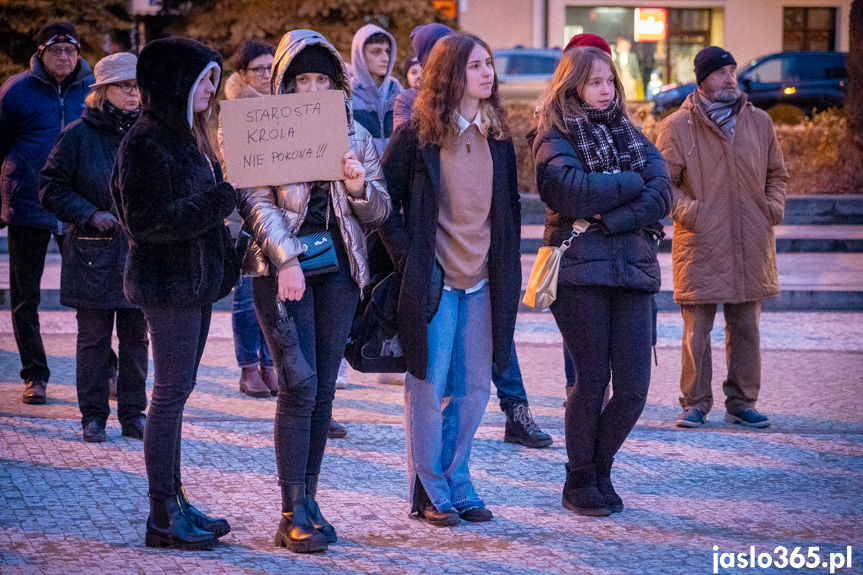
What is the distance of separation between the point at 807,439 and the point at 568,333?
77.0 inches

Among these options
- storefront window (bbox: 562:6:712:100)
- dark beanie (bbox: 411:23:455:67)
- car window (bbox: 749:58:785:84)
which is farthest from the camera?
storefront window (bbox: 562:6:712:100)

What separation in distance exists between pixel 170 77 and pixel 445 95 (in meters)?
1.13

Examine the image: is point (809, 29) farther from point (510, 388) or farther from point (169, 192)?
point (169, 192)

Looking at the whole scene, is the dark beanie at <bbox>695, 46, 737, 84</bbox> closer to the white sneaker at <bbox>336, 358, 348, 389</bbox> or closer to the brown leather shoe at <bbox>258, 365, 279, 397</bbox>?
the white sneaker at <bbox>336, 358, 348, 389</bbox>

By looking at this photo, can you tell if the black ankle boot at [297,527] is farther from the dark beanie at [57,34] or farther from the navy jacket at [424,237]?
the dark beanie at [57,34]

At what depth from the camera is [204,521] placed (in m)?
4.29

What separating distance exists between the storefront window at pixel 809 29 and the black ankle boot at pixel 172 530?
90.5 ft

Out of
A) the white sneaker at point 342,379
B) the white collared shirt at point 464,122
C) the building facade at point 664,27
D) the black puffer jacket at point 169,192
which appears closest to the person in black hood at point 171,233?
the black puffer jacket at point 169,192

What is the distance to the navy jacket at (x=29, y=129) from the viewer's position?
6.73 metres

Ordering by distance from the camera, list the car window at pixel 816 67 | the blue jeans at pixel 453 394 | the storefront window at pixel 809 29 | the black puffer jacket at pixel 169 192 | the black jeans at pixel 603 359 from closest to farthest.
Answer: the black puffer jacket at pixel 169 192
the blue jeans at pixel 453 394
the black jeans at pixel 603 359
the car window at pixel 816 67
the storefront window at pixel 809 29

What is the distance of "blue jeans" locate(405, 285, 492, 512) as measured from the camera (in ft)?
14.9

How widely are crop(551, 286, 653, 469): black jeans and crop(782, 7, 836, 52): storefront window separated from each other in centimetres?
2630

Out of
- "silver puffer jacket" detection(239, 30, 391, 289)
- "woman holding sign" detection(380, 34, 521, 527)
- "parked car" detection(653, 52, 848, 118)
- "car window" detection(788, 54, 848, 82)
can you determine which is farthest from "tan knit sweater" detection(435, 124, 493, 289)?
"car window" detection(788, 54, 848, 82)

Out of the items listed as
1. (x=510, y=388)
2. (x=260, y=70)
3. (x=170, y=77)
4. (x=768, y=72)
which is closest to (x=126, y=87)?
(x=260, y=70)
